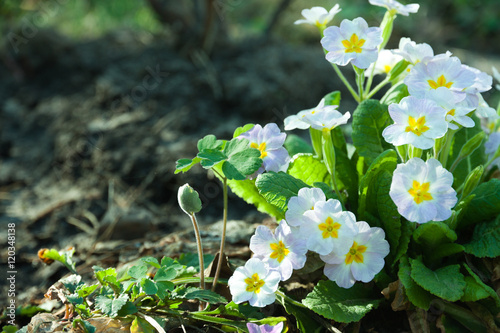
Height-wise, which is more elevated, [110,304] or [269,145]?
[269,145]

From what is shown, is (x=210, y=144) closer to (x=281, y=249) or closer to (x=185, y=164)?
(x=185, y=164)

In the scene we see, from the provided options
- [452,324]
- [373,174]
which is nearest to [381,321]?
[452,324]

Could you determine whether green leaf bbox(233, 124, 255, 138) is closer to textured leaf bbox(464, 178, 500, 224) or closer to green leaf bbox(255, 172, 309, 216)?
green leaf bbox(255, 172, 309, 216)

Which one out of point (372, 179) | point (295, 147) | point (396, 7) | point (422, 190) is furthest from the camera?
point (295, 147)

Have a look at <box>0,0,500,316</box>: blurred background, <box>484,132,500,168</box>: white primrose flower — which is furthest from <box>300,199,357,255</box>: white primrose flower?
<box>0,0,500,316</box>: blurred background

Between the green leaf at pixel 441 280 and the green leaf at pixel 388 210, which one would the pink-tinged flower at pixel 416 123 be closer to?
the green leaf at pixel 388 210

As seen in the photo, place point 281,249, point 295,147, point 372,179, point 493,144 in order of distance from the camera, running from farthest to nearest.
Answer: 1. point 295,147
2. point 493,144
3. point 372,179
4. point 281,249

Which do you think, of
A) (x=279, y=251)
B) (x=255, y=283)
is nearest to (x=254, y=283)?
(x=255, y=283)
